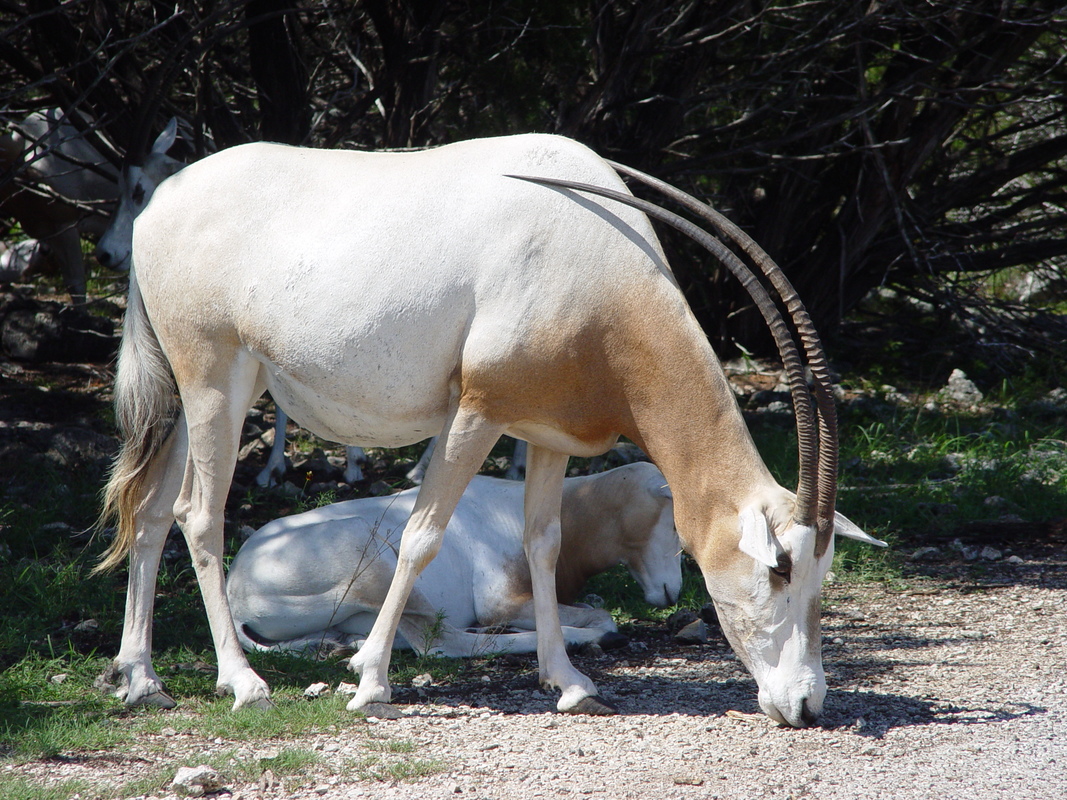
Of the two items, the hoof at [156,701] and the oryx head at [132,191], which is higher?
the oryx head at [132,191]

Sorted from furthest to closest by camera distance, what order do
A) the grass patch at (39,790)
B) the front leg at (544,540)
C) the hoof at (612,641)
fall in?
1. the hoof at (612,641)
2. the front leg at (544,540)
3. the grass patch at (39,790)

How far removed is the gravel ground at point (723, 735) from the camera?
2.94 meters

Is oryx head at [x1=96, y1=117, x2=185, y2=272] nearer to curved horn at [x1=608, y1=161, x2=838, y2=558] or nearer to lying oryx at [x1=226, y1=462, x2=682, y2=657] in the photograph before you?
lying oryx at [x1=226, y1=462, x2=682, y2=657]

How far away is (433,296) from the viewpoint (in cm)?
354

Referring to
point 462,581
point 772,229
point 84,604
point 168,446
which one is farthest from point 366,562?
point 772,229

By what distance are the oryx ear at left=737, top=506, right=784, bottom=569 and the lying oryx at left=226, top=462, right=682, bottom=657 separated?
1467 millimetres

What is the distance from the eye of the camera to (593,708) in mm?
3660

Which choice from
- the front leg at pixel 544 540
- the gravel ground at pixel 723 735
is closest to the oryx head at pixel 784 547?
the gravel ground at pixel 723 735

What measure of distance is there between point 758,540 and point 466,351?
112 centimetres

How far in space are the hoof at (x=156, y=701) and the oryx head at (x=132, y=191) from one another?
13.4 feet

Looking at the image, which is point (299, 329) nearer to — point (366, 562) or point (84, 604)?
point (366, 562)

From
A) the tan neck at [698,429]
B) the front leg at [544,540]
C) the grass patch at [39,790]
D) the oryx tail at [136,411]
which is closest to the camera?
the grass patch at [39,790]

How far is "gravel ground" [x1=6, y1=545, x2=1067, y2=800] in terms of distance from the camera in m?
2.94

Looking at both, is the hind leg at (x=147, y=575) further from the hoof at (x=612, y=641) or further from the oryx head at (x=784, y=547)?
the oryx head at (x=784, y=547)
